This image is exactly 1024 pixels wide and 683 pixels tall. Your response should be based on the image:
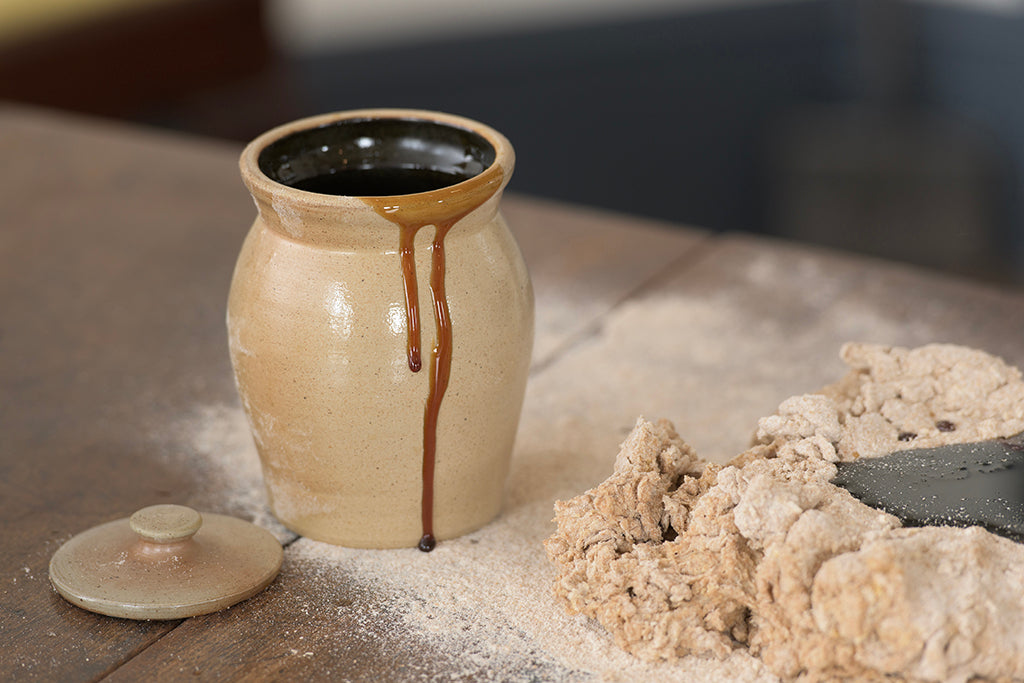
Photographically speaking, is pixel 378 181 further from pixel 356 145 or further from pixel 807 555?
pixel 807 555

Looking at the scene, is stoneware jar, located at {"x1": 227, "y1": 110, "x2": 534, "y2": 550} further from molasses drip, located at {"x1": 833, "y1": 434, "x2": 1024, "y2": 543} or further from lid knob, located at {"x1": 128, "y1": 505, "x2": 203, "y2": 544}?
molasses drip, located at {"x1": 833, "y1": 434, "x2": 1024, "y2": 543}

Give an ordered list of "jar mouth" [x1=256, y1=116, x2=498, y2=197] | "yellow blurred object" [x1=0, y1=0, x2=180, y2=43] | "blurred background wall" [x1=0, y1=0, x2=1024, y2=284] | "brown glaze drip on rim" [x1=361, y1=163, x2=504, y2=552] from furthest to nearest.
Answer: "blurred background wall" [x1=0, y1=0, x2=1024, y2=284] → "yellow blurred object" [x1=0, y1=0, x2=180, y2=43] → "jar mouth" [x1=256, y1=116, x2=498, y2=197] → "brown glaze drip on rim" [x1=361, y1=163, x2=504, y2=552]

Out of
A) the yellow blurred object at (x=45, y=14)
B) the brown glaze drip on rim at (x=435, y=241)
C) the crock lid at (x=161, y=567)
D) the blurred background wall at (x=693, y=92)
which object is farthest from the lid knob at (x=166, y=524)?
the blurred background wall at (x=693, y=92)

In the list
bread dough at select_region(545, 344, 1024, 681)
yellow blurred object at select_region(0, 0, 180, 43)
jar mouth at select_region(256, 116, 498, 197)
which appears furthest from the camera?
yellow blurred object at select_region(0, 0, 180, 43)

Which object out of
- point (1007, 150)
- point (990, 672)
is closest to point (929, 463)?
point (990, 672)

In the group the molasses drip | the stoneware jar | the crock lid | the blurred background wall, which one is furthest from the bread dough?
the blurred background wall
